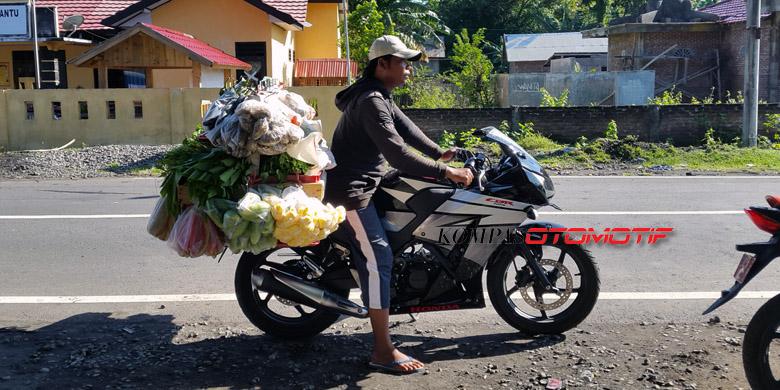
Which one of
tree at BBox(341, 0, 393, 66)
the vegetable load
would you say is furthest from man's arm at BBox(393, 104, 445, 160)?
tree at BBox(341, 0, 393, 66)

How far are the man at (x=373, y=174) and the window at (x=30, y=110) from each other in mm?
13762

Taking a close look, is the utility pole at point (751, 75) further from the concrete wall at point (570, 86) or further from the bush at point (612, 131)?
the concrete wall at point (570, 86)

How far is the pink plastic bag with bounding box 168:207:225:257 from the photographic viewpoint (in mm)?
4402

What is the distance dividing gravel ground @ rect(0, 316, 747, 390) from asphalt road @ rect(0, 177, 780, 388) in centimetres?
21

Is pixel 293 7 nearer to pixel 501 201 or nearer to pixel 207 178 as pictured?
pixel 501 201

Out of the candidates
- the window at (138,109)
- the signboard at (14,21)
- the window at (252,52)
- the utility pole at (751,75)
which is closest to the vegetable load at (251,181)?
the window at (138,109)

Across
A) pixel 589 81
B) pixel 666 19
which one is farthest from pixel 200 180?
pixel 666 19

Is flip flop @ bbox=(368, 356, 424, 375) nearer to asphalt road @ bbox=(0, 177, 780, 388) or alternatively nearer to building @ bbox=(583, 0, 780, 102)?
asphalt road @ bbox=(0, 177, 780, 388)

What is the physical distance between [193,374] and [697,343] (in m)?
3.09

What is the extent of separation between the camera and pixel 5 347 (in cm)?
497

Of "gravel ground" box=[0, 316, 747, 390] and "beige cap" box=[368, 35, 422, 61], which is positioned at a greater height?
"beige cap" box=[368, 35, 422, 61]

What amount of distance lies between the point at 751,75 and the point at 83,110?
44.6 feet

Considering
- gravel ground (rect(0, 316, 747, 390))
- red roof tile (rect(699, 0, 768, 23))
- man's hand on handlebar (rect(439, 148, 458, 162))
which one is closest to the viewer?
gravel ground (rect(0, 316, 747, 390))

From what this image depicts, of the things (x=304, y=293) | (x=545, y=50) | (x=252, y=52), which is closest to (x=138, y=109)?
(x=252, y=52)
